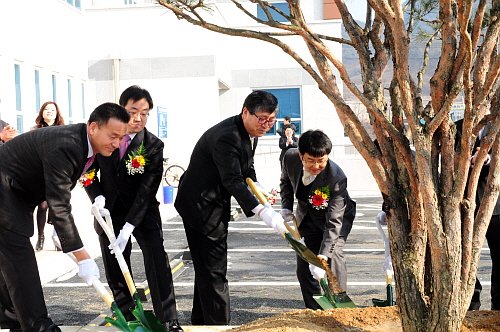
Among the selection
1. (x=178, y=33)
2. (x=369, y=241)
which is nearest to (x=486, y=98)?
(x=369, y=241)

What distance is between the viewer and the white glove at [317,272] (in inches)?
175

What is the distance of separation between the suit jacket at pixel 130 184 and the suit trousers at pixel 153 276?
0.33 ft

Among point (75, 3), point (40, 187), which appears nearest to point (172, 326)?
point (40, 187)

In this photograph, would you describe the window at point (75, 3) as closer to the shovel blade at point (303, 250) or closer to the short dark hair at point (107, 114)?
the short dark hair at point (107, 114)

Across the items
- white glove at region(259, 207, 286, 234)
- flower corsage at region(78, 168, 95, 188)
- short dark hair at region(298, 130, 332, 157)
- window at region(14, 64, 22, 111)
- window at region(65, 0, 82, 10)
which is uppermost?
window at region(65, 0, 82, 10)

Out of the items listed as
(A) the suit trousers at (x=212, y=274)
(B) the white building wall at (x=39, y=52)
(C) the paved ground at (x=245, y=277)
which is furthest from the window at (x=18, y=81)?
(A) the suit trousers at (x=212, y=274)

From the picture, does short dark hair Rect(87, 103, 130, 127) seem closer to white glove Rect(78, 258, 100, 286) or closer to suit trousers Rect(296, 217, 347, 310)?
white glove Rect(78, 258, 100, 286)

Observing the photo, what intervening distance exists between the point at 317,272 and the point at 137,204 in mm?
1418

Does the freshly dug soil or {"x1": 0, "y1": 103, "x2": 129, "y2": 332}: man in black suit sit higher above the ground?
{"x1": 0, "y1": 103, "x2": 129, "y2": 332}: man in black suit

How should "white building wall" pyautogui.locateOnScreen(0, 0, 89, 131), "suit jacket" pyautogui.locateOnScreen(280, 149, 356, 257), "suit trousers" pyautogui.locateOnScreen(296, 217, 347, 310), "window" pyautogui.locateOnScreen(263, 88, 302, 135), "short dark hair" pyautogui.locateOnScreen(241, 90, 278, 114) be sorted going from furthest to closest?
"window" pyautogui.locateOnScreen(263, 88, 302, 135) → "white building wall" pyautogui.locateOnScreen(0, 0, 89, 131) → "suit trousers" pyautogui.locateOnScreen(296, 217, 347, 310) → "suit jacket" pyautogui.locateOnScreen(280, 149, 356, 257) → "short dark hair" pyautogui.locateOnScreen(241, 90, 278, 114)

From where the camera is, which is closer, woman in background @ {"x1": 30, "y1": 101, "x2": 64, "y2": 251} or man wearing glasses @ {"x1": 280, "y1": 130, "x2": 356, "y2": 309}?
man wearing glasses @ {"x1": 280, "y1": 130, "x2": 356, "y2": 309}

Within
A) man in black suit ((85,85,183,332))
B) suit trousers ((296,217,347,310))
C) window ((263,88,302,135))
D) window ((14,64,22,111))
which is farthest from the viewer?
window ((263,88,302,135))

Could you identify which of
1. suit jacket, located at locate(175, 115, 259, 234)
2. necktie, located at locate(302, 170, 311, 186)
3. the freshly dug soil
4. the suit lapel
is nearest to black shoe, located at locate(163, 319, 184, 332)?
the freshly dug soil

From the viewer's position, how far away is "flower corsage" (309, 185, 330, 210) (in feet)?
15.5
